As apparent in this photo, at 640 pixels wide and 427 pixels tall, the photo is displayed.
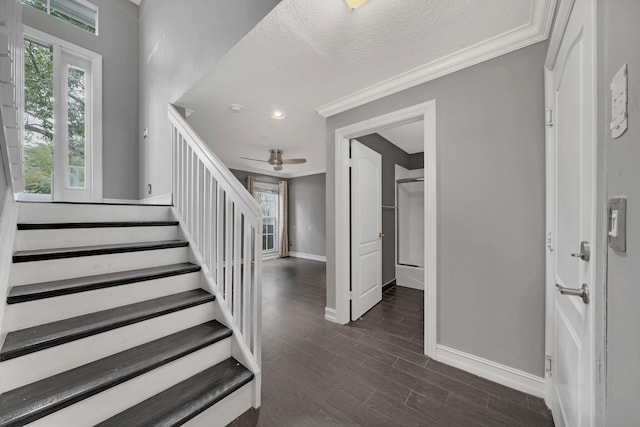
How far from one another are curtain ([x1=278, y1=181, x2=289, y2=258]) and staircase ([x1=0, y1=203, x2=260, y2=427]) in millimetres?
4994

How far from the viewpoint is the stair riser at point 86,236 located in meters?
1.45

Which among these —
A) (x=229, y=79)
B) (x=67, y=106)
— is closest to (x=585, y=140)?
(x=229, y=79)

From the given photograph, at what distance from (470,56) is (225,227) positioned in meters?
2.14

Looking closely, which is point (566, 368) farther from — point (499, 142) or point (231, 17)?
point (231, 17)

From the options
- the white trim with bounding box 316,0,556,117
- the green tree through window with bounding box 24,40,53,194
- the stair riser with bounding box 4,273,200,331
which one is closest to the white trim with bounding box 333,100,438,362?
the white trim with bounding box 316,0,556,117

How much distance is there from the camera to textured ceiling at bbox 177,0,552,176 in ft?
4.48

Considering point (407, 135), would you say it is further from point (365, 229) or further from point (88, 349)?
point (88, 349)

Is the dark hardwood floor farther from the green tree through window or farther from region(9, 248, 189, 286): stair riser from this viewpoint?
the green tree through window

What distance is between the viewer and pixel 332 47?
5.42ft

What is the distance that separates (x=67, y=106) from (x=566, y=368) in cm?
504

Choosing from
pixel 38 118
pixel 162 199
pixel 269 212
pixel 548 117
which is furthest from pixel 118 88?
pixel 548 117

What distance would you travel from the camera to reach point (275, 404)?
4.70 ft

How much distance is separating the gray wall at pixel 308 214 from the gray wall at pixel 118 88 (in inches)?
163

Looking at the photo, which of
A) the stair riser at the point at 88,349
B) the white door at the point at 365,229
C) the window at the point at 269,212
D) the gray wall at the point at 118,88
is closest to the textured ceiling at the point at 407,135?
the white door at the point at 365,229
